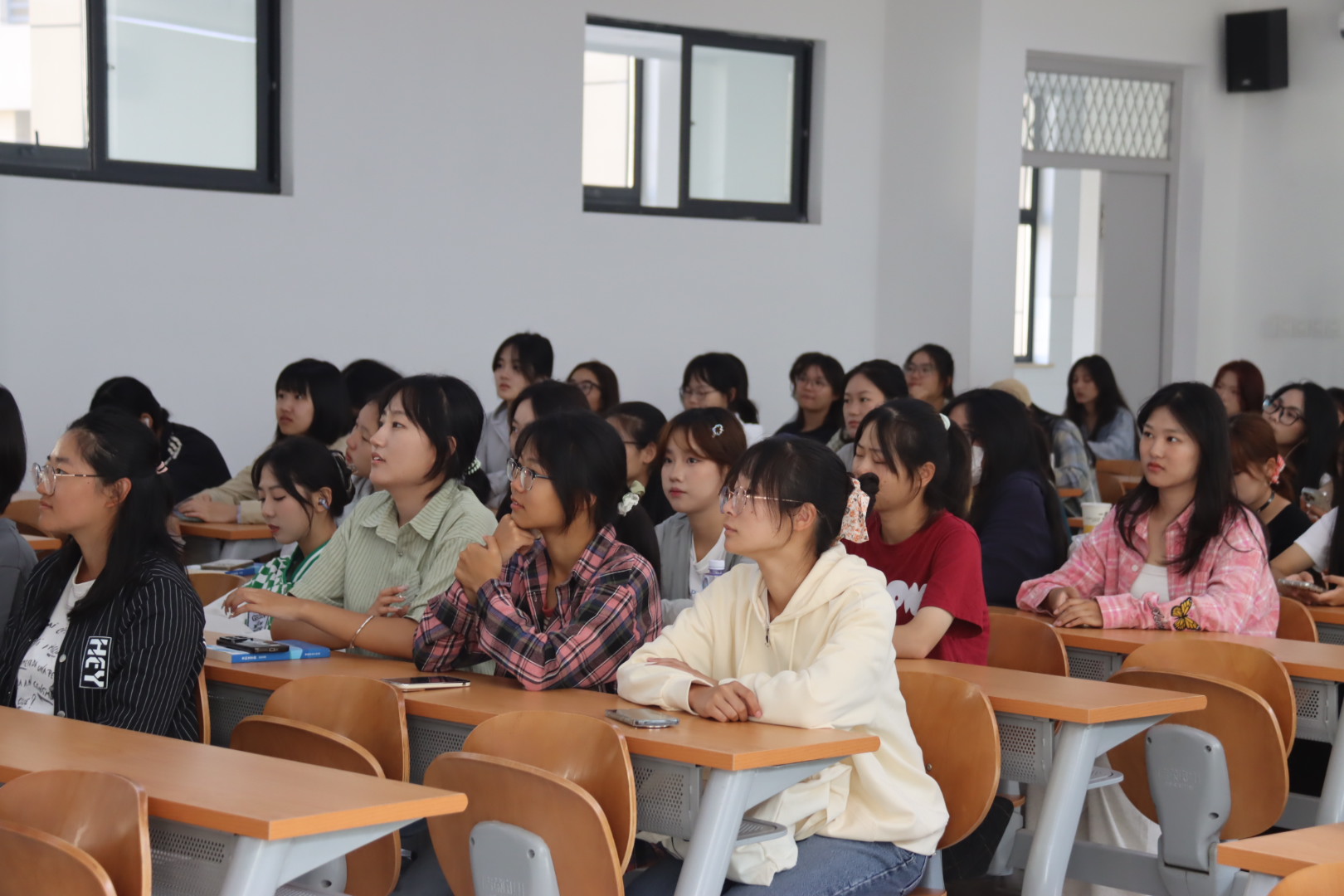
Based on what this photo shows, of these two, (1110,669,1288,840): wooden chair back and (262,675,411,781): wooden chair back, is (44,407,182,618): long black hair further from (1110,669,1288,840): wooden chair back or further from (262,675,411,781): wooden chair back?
(1110,669,1288,840): wooden chair back

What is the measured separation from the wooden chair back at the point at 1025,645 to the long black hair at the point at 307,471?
1800 millimetres

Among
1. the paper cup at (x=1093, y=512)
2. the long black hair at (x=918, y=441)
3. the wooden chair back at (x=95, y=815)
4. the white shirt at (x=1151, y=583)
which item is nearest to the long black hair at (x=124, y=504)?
the wooden chair back at (x=95, y=815)

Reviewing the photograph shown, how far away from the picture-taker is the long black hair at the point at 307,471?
411 cm

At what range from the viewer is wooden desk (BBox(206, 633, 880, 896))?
225 centimetres

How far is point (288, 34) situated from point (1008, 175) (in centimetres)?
367

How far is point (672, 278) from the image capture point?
7.60 m

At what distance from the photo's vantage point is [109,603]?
2.79 meters

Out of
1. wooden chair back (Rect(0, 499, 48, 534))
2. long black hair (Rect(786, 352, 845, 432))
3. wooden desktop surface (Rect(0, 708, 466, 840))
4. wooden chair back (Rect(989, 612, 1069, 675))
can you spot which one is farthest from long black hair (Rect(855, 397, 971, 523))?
long black hair (Rect(786, 352, 845, 432))

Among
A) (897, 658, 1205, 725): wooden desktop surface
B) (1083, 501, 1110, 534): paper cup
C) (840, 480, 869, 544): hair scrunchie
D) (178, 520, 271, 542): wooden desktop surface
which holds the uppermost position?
(840, 480, 869, 544): hair scrunchie

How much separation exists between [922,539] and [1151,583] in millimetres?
724

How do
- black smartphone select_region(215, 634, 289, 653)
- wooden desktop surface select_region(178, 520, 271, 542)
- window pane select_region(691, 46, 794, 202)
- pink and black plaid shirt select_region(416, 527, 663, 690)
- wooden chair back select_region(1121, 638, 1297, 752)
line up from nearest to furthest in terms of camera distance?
pink and black plaid shirt select_region(416, 527, 663, 690)
wooden chair back select_region(1121, 638, 1297, 752)
black smartphone select_region(215, 634, 289, 653)
wooden desktop surface select_region(178, 520, 271, 542)
window pane select_region(691, 46, 794, 202)

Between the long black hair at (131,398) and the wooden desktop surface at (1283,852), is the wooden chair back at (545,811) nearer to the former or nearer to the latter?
the wooden desktop surface at (1283,852)

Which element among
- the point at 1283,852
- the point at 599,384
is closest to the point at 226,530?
the point at 599,384

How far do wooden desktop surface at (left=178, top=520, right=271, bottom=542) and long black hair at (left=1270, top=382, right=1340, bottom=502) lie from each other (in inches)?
140
